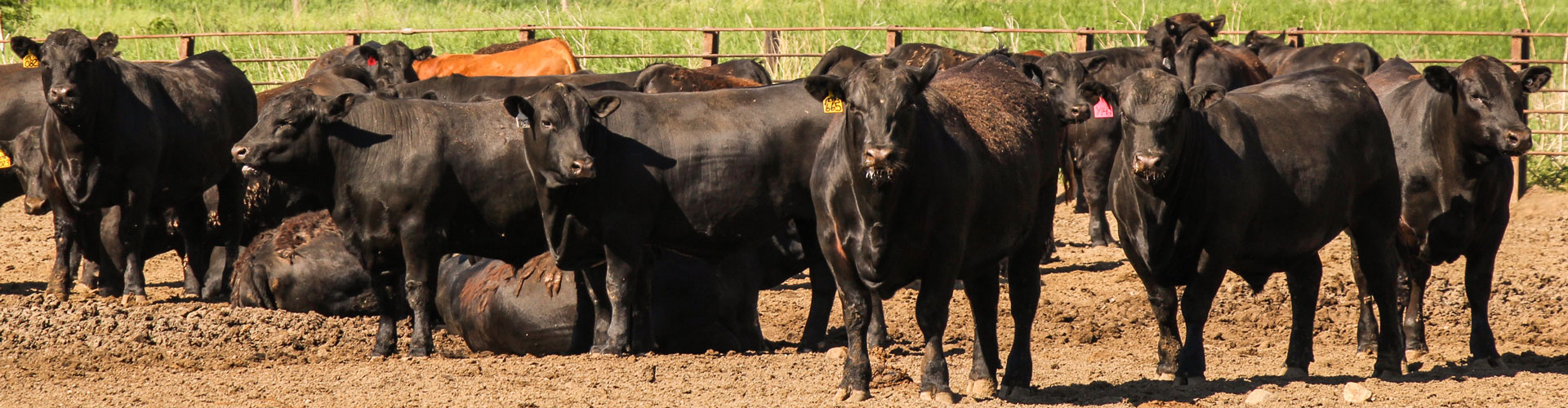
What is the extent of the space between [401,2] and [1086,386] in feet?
97.6

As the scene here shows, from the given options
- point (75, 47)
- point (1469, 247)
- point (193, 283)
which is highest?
point (75, 47)

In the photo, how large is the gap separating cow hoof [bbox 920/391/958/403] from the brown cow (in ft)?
37.5

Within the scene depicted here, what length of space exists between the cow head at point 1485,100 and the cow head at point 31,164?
8796mm

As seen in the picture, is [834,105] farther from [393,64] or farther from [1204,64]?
[393,64]

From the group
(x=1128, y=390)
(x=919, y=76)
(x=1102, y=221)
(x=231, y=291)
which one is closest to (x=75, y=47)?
(x=231, y=291)

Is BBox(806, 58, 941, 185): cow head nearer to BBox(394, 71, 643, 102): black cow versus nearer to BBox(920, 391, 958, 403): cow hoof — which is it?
BBox(920, 391, 958, 403): cow hoof

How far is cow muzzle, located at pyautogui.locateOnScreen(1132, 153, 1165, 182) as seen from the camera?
664cm

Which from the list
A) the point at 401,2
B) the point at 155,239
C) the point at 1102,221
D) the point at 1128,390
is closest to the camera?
the point at 1128,390

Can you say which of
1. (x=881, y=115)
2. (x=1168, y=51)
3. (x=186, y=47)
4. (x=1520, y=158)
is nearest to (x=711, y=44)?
(x=1168, y=51)

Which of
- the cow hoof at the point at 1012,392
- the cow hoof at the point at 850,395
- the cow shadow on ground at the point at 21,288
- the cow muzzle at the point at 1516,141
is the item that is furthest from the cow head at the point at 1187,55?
the cow shadow on ground at the point at 21,288

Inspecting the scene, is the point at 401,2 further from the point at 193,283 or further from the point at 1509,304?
the point at 1509,304

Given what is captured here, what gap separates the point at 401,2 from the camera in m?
34.7

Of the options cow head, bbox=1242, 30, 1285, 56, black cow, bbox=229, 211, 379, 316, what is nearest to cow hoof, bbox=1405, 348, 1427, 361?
black cow, bbox=229, 211, 379, 316

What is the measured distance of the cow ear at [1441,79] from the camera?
8123 millimetres
